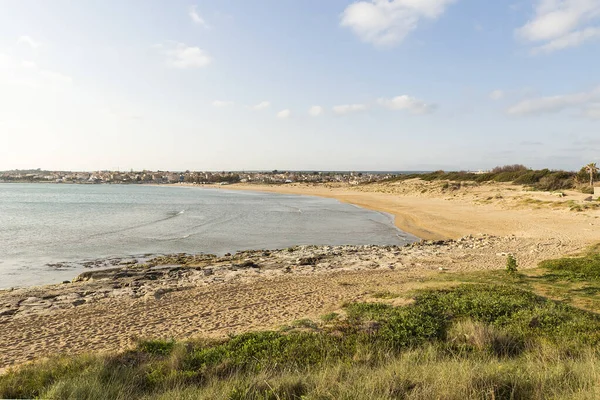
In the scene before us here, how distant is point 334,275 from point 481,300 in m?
7.57

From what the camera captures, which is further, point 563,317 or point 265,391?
point 563,317

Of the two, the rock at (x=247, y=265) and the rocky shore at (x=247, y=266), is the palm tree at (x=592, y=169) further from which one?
the rock at (x=247, y=265)

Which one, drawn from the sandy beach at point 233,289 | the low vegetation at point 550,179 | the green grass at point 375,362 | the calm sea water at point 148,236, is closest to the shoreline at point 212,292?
the sandy beach at point 233,289

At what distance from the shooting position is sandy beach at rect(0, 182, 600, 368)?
10.2 meters

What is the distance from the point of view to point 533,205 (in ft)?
133

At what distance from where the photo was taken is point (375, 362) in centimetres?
630

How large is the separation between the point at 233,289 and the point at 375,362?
9053 mm

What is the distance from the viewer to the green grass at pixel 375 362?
16.1ft

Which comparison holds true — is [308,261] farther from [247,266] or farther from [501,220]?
[501,220]

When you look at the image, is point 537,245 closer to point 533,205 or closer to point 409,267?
point 409,267

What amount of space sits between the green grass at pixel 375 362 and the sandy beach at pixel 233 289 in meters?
2.38

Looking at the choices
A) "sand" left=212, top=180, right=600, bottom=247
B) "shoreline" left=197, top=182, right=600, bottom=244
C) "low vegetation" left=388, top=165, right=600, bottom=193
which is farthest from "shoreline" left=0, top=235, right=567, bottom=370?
"low vegetation" left=388, top=165, right=600, bottom=193

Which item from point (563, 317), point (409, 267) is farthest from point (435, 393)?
point (409, 267)

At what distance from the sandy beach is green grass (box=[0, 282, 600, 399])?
2382mm
